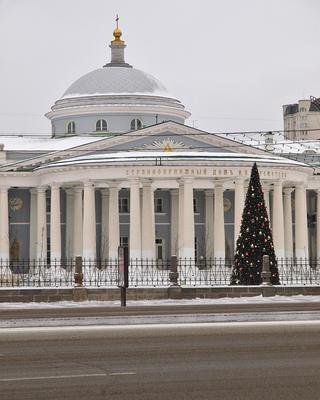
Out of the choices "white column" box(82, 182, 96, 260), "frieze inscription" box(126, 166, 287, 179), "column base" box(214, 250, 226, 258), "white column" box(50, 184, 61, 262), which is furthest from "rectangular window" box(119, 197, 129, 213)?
"column base" box(214, 250, 226, 258)

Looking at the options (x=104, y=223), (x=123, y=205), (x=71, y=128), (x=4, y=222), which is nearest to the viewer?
(x=4, y=222)

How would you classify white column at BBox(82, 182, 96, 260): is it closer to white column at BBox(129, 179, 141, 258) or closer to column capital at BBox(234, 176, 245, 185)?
white column at BBox(129, 179, 141, 258)

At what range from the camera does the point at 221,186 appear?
244 ft

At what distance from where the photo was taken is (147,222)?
72.9 metres

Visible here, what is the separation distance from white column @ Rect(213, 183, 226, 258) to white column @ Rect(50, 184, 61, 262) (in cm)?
1054

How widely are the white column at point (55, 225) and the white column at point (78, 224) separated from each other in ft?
6.55

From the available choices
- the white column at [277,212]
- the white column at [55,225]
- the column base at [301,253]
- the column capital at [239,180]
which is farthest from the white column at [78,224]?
the column base at [301,253]

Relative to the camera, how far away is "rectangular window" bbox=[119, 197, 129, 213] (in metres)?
82.4

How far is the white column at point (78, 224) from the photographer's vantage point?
77438 millimetres

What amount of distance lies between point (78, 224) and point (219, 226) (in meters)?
10.5

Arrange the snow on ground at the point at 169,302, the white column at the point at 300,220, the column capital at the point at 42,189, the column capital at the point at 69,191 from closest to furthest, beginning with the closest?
the snow on ground at the point at 169,302
the white column at the point at 300,220
the column capital at the point at 42,189
the column capital at the point at 69,191

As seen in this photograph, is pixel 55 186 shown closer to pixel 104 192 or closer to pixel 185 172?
pixel 104 192

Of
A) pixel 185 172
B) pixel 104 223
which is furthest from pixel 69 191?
pixel 185 172

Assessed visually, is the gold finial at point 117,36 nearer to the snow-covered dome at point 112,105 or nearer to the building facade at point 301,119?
the snow-covered dome at point 112,105
